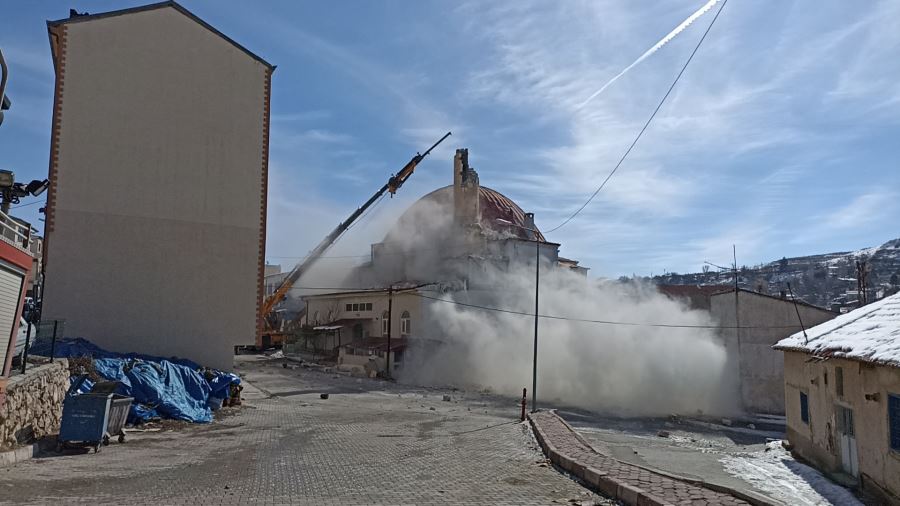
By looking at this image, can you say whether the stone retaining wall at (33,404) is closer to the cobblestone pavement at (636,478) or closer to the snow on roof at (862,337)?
the cobblestone pavement at (636,478)

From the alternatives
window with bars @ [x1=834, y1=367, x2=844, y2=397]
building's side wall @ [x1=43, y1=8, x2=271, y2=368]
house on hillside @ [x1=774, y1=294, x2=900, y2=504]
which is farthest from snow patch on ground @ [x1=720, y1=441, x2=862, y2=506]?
building's side wall @ [x1=43, y1=8, x2=271, y2=368]

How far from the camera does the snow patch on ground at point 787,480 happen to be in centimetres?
1157

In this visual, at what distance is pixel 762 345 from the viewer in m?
32.0

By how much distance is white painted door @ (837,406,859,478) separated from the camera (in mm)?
12688

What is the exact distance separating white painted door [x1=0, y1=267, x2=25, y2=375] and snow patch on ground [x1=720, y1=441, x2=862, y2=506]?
43.7ft

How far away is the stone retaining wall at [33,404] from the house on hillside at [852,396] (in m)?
14.9

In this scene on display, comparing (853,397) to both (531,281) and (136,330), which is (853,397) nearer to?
(136,330)

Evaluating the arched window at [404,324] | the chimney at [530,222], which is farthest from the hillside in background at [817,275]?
Result: the arched window at [404,324]

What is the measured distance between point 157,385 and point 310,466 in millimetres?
8451

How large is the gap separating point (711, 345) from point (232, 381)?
25140 millimetres

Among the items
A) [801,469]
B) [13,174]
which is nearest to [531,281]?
[801,469]

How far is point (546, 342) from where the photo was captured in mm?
38281

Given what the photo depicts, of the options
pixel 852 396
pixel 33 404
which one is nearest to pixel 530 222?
pixel 852 396

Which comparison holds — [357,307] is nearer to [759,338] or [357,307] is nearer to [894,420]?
[759,338]
